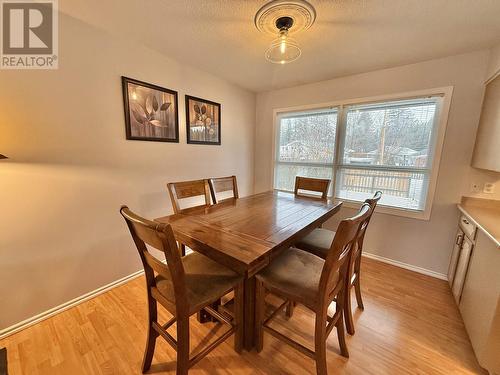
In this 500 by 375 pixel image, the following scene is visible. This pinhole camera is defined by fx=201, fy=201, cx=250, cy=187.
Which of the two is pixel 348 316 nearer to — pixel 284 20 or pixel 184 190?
pixel 184 190

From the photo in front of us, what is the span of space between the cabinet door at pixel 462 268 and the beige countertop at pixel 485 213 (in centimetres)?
20

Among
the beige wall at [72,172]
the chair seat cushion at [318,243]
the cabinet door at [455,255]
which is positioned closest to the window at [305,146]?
the chair seat cushion at [318,243]

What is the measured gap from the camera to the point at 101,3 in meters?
1.36

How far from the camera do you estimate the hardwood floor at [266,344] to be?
4.00 ft

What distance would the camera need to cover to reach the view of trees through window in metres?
2.17

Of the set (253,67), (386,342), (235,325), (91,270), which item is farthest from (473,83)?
(91,270)

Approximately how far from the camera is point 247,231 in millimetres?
1265

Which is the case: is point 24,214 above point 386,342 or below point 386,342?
above

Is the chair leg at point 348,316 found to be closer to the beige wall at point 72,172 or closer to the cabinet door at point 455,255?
the cabinet door at point 455,255

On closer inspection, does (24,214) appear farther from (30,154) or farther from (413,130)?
(413,130)

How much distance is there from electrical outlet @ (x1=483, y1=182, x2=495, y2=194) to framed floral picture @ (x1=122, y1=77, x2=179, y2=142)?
3043 millimetres

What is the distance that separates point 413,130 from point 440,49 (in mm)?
730

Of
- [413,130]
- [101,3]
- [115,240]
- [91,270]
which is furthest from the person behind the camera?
[413,130]

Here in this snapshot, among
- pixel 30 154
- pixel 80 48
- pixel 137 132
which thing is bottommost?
pixel 30 154
